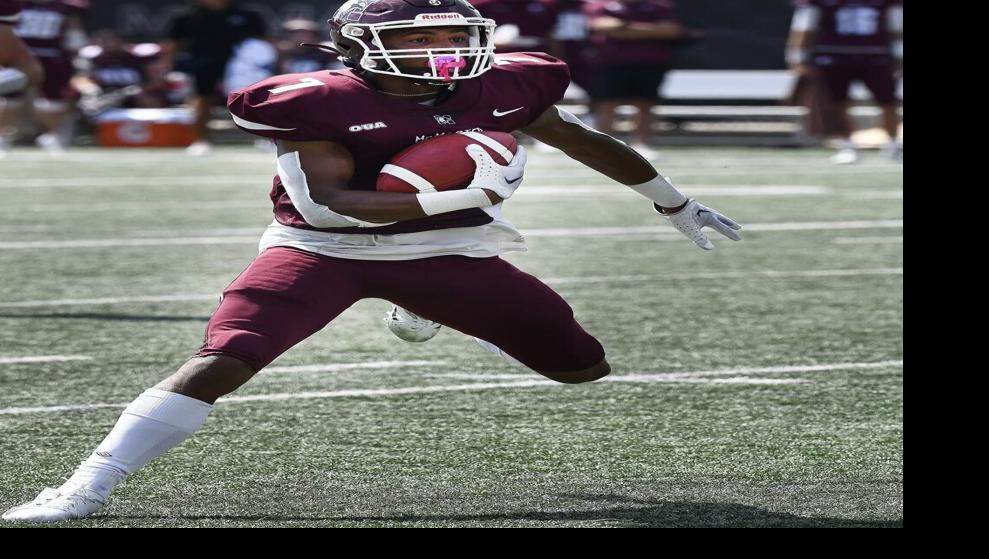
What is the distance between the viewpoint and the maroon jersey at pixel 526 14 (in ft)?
43.8

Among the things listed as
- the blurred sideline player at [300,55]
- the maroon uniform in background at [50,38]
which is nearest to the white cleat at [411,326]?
the maroon uniform in background at [50,38]

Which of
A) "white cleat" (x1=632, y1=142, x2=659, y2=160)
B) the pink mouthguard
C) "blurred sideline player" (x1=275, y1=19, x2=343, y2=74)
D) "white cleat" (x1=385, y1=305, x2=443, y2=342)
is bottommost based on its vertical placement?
"white cleat" (x1=632, y1=142, x2=659, y2=160)

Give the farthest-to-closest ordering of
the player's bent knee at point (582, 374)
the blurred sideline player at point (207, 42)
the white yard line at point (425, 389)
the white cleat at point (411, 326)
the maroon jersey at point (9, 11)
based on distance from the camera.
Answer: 1. the blurred sideline player at point (207, 42)
2. the maroon jersey at point (9, 11)
3. the white yard line at point (425, 389)
4. the white cleat at point (411, 326)
5. the player's bent knee at point (582, 374)

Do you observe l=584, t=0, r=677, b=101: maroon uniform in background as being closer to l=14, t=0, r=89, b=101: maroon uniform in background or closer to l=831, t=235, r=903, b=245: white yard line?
l=14, t=0, r=89, b=101: maroon uniform in background

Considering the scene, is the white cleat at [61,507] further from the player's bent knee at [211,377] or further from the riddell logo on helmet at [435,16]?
the riddell logo on helmet at [435,16]

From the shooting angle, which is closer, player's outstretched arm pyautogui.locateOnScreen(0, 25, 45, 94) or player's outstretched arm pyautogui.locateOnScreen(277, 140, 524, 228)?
player's outstretched arm pyautogui.locateOnScreen(277, 140, 524, 228)

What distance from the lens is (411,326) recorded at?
4.34 m

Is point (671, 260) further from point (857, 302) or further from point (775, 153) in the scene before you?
point (775, 153)

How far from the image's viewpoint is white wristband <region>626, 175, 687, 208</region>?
423 cm

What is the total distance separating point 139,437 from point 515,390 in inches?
70.4

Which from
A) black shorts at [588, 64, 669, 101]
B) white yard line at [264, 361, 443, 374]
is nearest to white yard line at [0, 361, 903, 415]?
white yard line at [264, 361, 443, 374]

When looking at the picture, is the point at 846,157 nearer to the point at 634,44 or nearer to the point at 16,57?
the point at 634,44

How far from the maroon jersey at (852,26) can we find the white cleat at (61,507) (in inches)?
390
